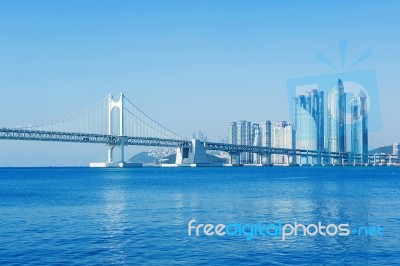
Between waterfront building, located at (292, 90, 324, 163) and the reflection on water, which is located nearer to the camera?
the reflection on water

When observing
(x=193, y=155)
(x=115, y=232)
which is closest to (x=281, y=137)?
(x=193, y=155)

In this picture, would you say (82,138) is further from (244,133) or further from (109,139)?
(244,133)

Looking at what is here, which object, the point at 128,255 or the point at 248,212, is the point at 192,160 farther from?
the point at 128,255

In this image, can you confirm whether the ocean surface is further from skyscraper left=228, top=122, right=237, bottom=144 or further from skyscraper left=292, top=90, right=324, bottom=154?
skyscraper left=228, top=122, right=237, bottom=144

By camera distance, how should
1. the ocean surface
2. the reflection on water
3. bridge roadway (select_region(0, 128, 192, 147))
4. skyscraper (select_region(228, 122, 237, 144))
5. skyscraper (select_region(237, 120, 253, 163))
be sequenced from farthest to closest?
skyscraper (select_region(228, 122, 237, 144)), skyscraper (select_region(237, 120, 253, 163)), bridge roadway (select_region(0, 128, 192, 147)), the reflection on water, the ocean surface

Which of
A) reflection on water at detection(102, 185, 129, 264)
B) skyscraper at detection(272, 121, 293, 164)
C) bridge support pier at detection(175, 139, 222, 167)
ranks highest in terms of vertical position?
skyscraper at detection(272, 121, 293, 164)

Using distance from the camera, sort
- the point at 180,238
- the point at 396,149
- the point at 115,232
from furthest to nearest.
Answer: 1. the point at 396,149
2. the point at 115,232
3. the point at 180,238

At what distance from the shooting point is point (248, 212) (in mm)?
20672

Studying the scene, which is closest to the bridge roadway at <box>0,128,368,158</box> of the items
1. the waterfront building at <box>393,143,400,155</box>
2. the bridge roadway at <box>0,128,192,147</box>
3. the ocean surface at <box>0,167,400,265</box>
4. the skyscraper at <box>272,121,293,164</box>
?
the bridge roadway at <box>0,128,192,147</box>

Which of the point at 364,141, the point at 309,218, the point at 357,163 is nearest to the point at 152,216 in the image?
the point at 309,218

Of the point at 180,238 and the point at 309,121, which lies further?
the point at 309,121

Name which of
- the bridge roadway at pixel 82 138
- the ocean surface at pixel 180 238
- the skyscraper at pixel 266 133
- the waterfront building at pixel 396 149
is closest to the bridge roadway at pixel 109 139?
the bridge roadway at pixel 82 138

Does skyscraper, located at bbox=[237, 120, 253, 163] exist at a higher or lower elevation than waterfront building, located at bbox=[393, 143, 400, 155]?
higher

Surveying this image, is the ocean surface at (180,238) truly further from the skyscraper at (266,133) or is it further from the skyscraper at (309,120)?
the skyscraper at (266,133)
